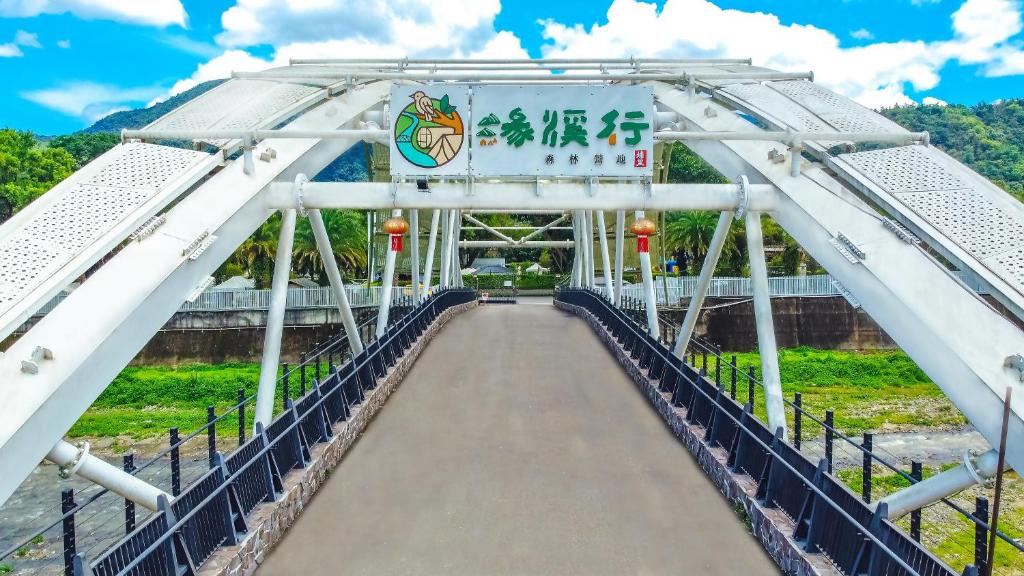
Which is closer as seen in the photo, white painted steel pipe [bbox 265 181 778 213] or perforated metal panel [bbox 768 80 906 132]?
white painted steel pipe [bbox 265 181 778 213]

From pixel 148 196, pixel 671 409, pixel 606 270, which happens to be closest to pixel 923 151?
pixel 671 409

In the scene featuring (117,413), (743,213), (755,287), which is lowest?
(117,413)

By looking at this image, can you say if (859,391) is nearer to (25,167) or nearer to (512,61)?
(512,61)

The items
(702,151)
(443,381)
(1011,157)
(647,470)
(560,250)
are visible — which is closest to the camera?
(647,470)

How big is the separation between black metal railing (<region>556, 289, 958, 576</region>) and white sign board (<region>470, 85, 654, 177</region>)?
4097 mm

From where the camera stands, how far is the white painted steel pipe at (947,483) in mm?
7988

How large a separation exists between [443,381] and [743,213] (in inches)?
295

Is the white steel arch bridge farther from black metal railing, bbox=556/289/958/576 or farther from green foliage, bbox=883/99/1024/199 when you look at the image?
green foliage, bbox=883/99/1024/199

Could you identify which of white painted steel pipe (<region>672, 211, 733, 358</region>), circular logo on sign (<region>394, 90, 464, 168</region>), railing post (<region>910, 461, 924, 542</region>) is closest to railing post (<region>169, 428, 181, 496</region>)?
circular logo on sign (<region>394, 90, 464, 168</region>)

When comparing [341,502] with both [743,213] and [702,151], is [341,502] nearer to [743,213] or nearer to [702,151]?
[743,213]

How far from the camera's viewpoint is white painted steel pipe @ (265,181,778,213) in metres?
12.6

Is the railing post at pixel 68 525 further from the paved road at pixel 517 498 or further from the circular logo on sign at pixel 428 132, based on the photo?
the circular logo on sign at pixel 428 132

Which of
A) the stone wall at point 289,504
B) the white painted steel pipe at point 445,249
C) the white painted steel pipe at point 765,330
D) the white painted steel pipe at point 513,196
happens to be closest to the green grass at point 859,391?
the white painted steel pipe at point 445,249

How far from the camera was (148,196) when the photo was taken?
11.1 m
